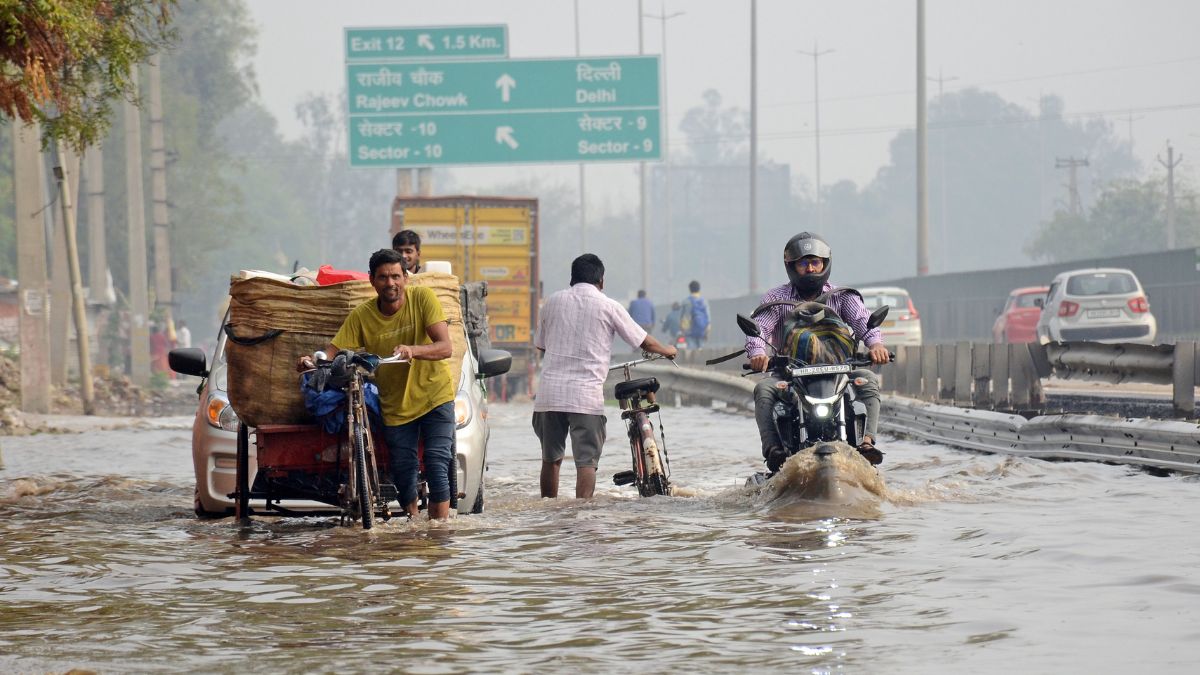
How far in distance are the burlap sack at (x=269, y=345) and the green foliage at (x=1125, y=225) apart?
289 feet

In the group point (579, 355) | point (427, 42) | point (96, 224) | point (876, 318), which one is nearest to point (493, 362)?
point (579, 355)

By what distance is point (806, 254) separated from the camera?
10.3m

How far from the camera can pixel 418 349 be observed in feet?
30.8

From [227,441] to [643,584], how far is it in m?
3.67

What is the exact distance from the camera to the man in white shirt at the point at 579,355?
1107cm

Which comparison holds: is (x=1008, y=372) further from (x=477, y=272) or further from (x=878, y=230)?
(x=878, y=230)

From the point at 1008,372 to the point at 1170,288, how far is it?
1973cm

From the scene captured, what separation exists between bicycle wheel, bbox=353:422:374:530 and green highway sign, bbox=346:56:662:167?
3005 centimetres

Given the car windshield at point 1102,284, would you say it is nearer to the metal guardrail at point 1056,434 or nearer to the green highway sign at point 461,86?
the metal guardrail at point 1056,434

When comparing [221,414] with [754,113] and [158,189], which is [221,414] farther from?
[754,113]

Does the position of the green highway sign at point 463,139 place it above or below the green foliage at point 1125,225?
above

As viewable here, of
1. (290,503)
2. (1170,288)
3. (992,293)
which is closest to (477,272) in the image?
(1170,288)

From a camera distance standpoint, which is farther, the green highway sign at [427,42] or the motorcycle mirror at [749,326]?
the green highway sign at [427,42]

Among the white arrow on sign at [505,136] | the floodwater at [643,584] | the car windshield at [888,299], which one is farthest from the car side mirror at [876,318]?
the white arrow on sign at [505,136]
